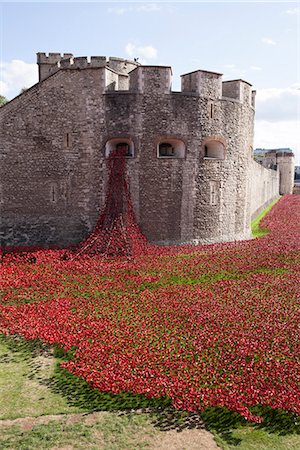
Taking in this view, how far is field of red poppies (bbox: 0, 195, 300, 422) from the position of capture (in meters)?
6.54

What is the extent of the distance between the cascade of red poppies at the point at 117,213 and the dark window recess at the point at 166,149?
1.97 metres

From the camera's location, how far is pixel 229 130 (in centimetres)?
1841

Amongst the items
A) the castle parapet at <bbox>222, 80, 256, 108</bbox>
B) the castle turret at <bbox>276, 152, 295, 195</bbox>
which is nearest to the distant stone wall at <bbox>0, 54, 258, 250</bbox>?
the castle parapet at <bbox>222, 80, 256, 108</bbox>

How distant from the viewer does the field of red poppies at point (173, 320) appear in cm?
654

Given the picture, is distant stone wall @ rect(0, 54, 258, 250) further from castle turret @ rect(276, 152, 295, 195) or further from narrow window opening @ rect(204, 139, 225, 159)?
castle turret @ rect(276, 152, 295, 195)

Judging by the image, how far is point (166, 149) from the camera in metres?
18.2

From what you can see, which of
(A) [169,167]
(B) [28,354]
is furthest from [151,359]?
(A) [169,167]

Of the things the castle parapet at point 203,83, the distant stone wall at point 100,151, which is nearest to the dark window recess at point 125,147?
the distant stone wall at point 100,151

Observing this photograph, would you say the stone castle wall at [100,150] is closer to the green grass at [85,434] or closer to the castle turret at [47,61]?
the castle turret at [47,61]

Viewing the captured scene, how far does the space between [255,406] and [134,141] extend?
1269 centimetres

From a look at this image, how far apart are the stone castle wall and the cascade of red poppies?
37 centimetres

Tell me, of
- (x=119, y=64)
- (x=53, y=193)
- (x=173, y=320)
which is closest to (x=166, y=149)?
(x=53, y=193)

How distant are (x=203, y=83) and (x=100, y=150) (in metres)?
→ 5.38

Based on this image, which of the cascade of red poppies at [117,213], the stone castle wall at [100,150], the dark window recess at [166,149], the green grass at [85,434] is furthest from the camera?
the dark window recess at [166,149]
